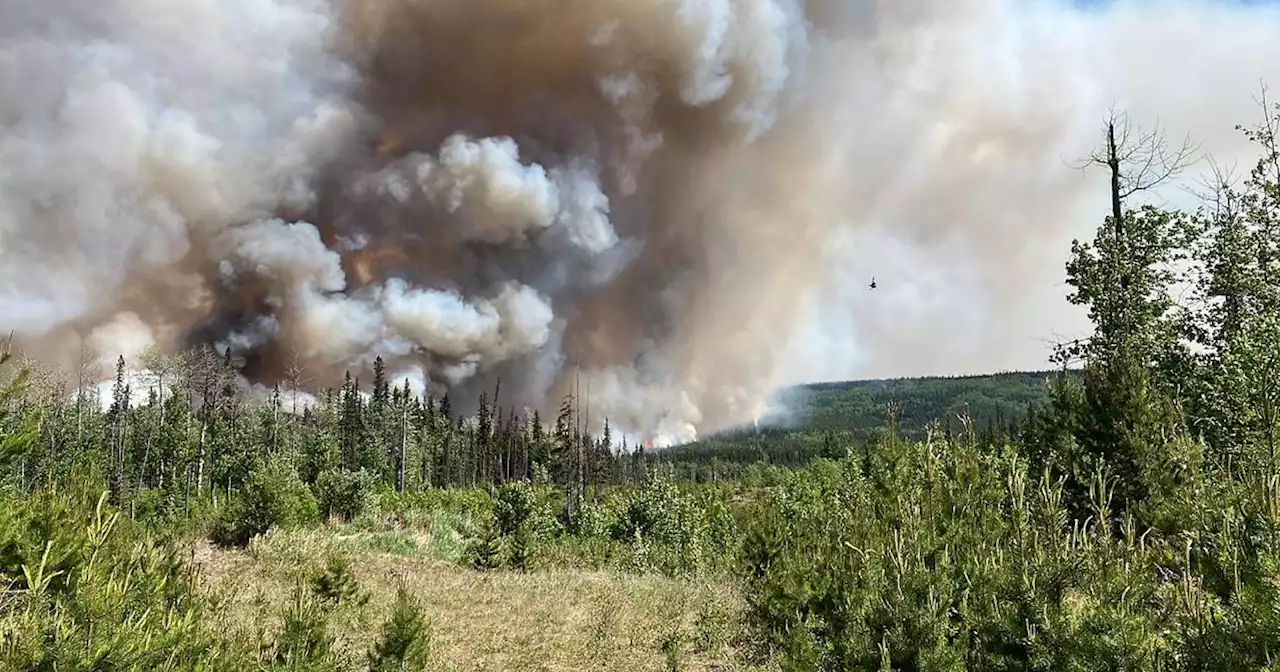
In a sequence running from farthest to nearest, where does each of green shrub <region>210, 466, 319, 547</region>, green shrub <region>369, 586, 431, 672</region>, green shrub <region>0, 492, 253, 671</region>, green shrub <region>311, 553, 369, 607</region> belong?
green shrub <region>210, 466, 319, 547</region> → green shrub <region>311, 553, 369, 607</region> → green shrub <region>369, 586, 431, 672</region> → green shrub <region>0, 492, 253, 671</region>

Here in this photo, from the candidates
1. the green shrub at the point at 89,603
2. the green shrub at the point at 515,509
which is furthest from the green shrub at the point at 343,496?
the green shrub at the point at 89,603

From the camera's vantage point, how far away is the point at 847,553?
31.7ft

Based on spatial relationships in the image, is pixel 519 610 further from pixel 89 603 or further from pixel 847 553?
pixel 89 603

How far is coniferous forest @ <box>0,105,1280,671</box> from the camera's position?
16.3 feet

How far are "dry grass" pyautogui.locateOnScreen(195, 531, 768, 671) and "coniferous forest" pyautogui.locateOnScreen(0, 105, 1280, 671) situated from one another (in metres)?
0.11

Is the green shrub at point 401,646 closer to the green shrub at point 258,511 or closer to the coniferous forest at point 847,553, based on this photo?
the coniferous forest at point 847,553

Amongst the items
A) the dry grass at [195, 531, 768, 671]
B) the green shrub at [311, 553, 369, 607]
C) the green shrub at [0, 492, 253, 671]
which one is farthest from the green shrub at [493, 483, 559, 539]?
the green shrub at [0, 492, 253, 671]

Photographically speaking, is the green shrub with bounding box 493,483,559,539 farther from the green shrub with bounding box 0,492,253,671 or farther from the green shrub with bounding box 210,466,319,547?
the green shrub with bounding box 0,492,253,671

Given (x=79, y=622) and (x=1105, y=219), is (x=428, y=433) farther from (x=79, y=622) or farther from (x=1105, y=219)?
(x=79, y=622)

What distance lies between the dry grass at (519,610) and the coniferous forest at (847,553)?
106 mm

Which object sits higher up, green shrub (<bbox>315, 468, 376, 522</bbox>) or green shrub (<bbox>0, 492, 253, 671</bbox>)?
green shrub (<bbox>0, 492, 253, 671</bbox>)

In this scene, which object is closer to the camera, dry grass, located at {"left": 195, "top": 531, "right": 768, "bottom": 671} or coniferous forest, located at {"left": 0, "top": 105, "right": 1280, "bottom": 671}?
coniferous forest, located at {"left": 0, "top": 105, "right": 1280, "bottom": 671}

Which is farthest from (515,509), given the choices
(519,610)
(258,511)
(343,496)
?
(519,610)

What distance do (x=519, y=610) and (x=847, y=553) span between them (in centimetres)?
912
